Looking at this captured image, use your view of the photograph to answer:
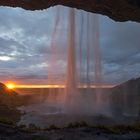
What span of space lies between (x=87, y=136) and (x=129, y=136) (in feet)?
9.46

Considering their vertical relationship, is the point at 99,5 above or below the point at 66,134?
above

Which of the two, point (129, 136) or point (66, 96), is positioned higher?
point (66, 96)

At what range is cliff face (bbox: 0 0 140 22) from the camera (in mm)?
22828

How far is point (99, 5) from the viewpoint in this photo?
76.9 ft

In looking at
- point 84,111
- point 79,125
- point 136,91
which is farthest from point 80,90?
point 79,125

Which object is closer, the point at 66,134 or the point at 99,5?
the point at 66,134

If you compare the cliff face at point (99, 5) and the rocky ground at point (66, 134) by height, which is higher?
the cliff face at point (99, 5)

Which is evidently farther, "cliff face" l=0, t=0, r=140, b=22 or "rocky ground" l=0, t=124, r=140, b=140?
"cliff face" l=0, t=0, r=140, b=22

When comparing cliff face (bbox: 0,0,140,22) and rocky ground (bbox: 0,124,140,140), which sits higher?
cliff face (bbox: 0,0,140,22)

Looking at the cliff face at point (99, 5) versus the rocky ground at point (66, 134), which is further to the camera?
the cliff face at point (99, 5)

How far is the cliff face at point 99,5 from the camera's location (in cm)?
2283

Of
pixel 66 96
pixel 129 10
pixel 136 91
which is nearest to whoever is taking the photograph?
pixel 129 10

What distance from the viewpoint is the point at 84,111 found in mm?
65688

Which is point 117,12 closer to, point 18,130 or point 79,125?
point 79,125
